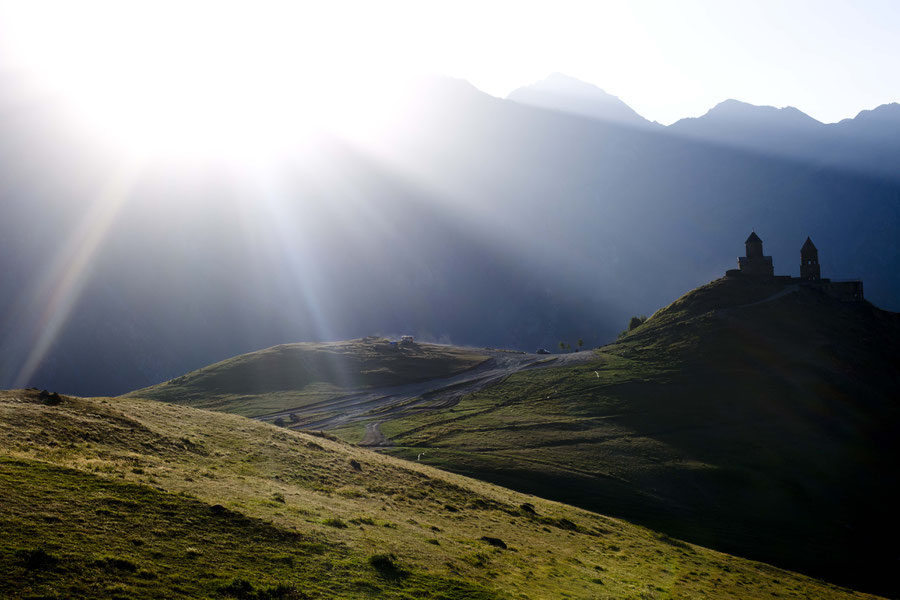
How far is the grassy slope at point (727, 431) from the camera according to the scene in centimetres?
7900

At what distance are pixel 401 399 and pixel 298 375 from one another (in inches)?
1695

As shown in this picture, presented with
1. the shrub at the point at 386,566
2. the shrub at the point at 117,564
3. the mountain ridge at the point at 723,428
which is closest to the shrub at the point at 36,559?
the shrub at the point at 117,564

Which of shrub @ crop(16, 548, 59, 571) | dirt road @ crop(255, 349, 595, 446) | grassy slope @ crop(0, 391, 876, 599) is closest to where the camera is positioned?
shrub @ crop(16, 548, 59, 571)

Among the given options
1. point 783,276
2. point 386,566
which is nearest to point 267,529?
point 386,566

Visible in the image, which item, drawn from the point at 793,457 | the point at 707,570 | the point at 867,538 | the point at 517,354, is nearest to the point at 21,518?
the point at 707,570

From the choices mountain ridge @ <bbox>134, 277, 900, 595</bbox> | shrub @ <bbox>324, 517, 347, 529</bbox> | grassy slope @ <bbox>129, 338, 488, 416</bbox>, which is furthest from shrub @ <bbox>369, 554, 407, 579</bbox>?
grassy slope @ <bbox>129, 338, 488, 416</bbox>

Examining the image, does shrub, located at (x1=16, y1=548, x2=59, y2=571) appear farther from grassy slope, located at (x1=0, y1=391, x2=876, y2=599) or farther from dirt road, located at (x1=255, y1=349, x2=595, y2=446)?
dirt road, located at (x1=255, y1=349, x2=595, y2=446)

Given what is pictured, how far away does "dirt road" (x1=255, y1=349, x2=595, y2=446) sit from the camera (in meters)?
123

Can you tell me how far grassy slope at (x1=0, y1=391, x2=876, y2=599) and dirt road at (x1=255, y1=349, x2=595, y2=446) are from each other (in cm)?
5273

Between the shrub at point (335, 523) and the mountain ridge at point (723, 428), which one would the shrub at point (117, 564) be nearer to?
the shrub at point (335, 523)

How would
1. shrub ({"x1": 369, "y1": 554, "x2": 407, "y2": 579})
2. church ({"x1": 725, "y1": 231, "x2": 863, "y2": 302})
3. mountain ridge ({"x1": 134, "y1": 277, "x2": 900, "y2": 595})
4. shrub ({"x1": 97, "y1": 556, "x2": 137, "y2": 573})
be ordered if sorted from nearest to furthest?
shrub ({"x1": 97, "y1": 556, "x2": 137, "y2": 573}) → shrub ({"x1": 369, "y1": 554, "x2": 407, "y2": 579}) → mountain ridge ({"x1": 134, "y1": 277, "x2": 900, "y2": 595}) → church ({"x1": 725, "y1": 231, "x2": 863, "y2": 302})

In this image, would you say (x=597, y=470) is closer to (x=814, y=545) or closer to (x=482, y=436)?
(x=482, y=436)

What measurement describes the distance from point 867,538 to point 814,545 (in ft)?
39.9

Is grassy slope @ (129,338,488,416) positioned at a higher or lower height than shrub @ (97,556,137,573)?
higher
